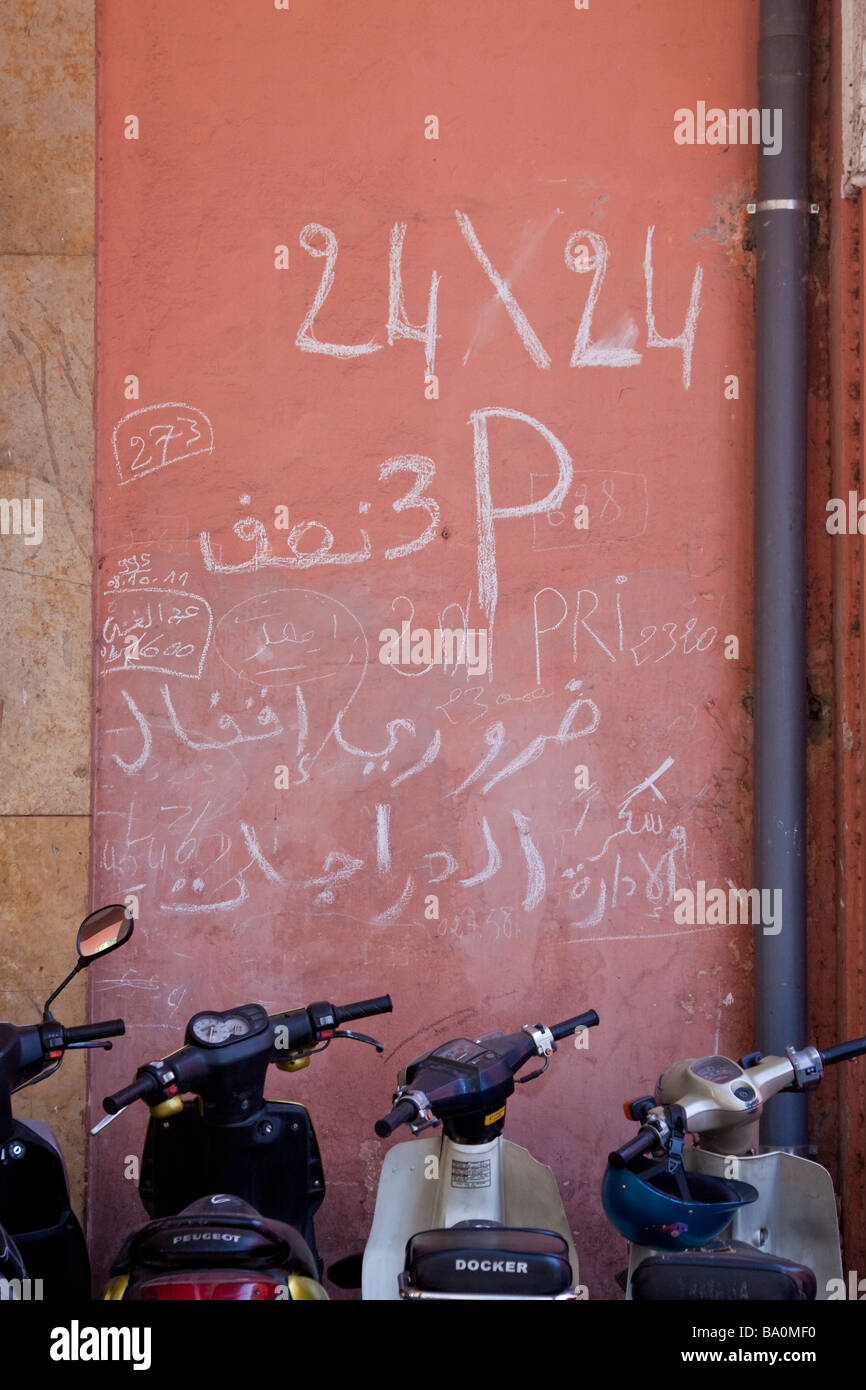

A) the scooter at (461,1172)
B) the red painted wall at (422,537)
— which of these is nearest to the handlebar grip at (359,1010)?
the scooter at (461,1172)

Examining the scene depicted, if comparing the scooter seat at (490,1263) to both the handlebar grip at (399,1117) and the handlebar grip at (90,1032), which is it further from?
the handlebar grip at (90,1032)

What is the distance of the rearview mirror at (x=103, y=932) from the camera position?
2.59 m

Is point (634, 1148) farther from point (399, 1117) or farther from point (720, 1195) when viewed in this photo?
point (399, 1117)

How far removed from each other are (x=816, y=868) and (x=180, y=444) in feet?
7.85

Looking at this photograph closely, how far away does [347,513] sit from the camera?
12.1 feet

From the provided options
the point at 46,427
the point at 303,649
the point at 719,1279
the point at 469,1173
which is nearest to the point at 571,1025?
the point at 469,1173

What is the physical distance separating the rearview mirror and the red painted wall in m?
1.03

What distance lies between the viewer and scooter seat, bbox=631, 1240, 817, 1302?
2.06m

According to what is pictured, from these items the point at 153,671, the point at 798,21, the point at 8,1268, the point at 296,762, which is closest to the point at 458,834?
the point at 296,762

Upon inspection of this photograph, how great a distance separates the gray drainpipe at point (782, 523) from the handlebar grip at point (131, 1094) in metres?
1.93

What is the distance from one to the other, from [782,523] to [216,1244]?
2.59 m

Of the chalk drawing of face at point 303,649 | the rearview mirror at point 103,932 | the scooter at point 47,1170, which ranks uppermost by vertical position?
the chalk drawing of face at point 303,649

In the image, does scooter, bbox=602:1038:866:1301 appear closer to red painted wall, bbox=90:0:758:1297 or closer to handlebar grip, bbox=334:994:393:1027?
handlebar grip, bbox=334:994:393:1027

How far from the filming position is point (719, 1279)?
207 cm
